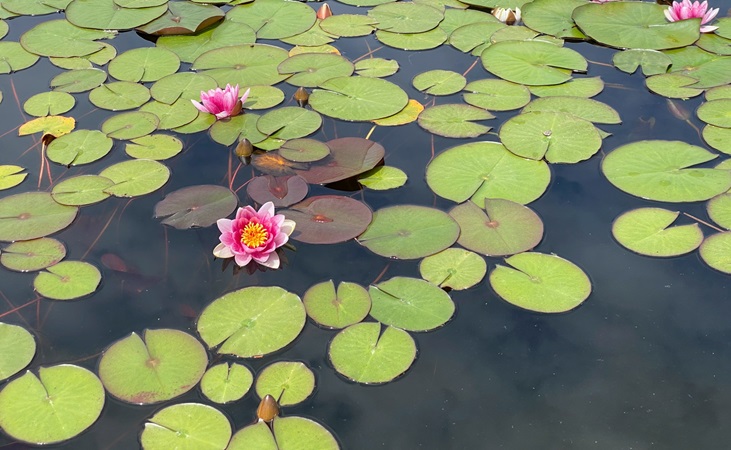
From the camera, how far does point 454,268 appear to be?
3.29 metres

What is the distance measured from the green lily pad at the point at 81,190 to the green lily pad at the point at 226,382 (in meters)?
1.42

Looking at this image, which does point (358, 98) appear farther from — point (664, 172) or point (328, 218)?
point (664, 172)

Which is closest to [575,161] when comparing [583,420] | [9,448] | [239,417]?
[583,420]

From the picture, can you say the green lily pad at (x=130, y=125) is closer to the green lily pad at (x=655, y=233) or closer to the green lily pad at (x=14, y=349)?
the green lily pad at (x=14, y=349)

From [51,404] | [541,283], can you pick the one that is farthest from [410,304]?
[51,404]

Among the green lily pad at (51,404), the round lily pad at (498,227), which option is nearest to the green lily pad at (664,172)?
the round lily pad at (498,227)

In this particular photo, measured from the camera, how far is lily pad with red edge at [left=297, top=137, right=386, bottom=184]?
3807 millimetres

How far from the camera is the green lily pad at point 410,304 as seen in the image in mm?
3039

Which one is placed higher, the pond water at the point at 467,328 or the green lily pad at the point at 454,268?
the green lily pad at the point at 454,268

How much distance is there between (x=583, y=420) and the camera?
8.94 ft

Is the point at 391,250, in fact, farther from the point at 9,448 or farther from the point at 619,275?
the point at 9,448

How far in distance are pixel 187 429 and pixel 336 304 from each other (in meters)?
0.84

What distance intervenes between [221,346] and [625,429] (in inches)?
65.5

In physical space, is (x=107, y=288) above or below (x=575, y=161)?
below
